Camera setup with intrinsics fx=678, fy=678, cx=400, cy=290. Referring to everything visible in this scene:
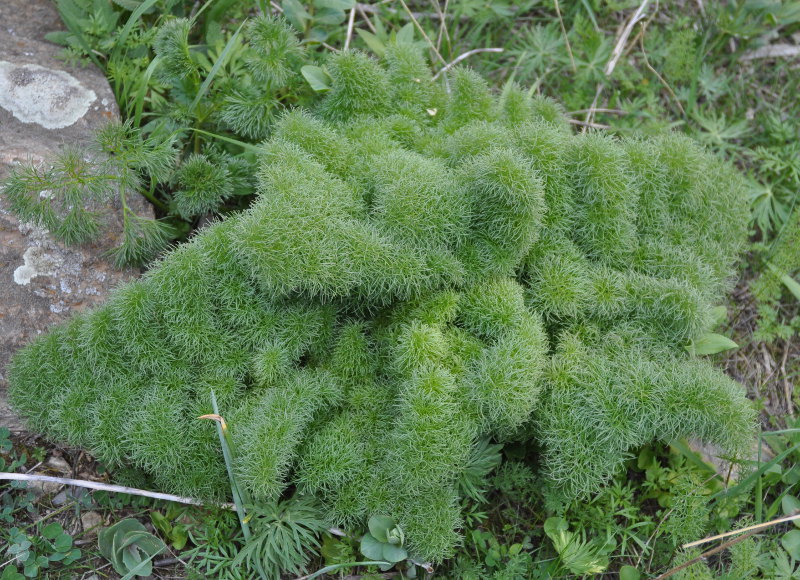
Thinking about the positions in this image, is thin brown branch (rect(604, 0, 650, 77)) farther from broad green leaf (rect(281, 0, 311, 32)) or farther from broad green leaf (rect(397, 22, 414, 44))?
broad green leaf (rect(281, 0, 311, 32))

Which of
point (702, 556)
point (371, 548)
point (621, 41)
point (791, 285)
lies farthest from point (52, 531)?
point (621, 41)

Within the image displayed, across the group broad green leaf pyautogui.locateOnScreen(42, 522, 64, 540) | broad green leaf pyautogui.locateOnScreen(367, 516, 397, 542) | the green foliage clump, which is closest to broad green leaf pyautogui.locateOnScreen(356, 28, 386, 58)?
the green foliage clump

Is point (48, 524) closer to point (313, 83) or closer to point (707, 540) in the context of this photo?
point (313, 83)

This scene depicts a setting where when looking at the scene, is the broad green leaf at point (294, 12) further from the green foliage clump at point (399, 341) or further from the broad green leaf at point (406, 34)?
the green foliage clump at point (399, 341)

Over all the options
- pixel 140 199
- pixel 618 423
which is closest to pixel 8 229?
pixel 140 199

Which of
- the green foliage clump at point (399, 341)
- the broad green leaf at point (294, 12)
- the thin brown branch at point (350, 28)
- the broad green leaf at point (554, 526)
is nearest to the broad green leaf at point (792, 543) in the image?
the green foliage clump at point (399, 341)
